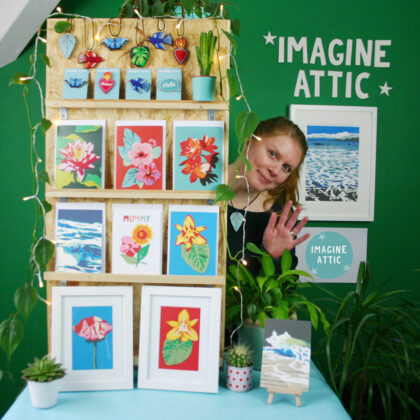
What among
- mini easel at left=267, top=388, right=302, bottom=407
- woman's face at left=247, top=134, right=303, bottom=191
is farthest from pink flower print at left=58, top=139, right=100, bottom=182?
woman's face at left=247, top=134, right=303, bottom=191

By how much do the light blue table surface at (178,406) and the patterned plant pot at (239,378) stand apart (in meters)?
0.02

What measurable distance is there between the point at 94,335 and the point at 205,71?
3.43 feet

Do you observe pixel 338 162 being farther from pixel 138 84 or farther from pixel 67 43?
pixel 67 43

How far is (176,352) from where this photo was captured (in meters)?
1.62

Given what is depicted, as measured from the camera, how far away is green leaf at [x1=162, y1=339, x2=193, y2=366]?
1620 millimetres

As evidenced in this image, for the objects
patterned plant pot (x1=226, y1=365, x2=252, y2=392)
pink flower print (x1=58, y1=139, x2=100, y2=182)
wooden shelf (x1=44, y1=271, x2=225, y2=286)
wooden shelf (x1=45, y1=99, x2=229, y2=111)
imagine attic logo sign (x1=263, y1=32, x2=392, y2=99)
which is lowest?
patterned plant pot (x1=226, y1=365, x2=252, y2=392)

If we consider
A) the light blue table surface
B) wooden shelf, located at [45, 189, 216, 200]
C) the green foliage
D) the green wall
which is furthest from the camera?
the green wall

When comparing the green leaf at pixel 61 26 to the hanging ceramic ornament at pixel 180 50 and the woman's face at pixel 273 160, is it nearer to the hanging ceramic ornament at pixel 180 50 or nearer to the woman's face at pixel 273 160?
the hanging ceramic ornament at pixel 180 50

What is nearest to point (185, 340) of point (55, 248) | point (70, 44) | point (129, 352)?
point (129, 352)

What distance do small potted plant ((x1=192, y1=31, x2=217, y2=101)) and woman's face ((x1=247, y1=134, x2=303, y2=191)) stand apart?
99cm

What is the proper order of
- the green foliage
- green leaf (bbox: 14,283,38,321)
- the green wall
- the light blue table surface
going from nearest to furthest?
the light blue table surface < green leaf (bbox: 14,283,38,321) < the green foliage < the green wall

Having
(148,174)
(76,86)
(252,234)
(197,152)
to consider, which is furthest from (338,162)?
(76,86)

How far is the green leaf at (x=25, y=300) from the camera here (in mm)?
1537

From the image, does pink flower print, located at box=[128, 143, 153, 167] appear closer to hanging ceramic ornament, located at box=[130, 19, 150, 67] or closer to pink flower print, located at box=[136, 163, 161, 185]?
pink flower print, located at box=[136, 163, 161, 185]
